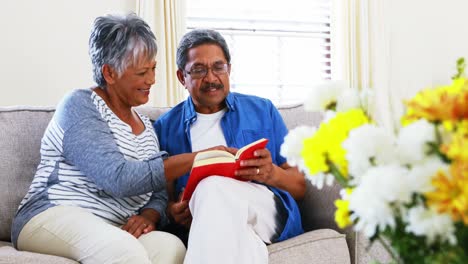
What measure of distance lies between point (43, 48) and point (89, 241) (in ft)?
6.84

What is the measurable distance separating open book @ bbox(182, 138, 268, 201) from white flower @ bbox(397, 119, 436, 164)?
50.0 inches

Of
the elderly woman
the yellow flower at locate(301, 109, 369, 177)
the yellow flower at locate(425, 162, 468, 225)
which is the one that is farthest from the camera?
the elderly woman

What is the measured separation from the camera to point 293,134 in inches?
34.2

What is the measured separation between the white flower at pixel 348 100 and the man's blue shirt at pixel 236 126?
153 centimetres

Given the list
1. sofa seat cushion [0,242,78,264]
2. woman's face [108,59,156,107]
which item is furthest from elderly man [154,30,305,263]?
sofa seat cushion [0,242,78,264]

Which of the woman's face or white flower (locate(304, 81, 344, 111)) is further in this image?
the woman's face

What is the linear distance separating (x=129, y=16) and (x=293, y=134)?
1.53m

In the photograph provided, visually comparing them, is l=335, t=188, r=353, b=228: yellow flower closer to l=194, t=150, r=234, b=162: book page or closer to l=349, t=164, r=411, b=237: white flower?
l=349, t=164, r=411, b=237: white flower

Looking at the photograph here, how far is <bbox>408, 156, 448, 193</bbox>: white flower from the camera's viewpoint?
0.72 meters

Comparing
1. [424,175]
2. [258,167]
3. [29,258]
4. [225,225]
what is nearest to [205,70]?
[258,167]

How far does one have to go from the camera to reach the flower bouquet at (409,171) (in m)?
0.70

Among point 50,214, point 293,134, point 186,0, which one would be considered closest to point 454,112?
point 293,134

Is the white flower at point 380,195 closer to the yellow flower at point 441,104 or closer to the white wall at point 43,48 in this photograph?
the yellow flower at point 441,104

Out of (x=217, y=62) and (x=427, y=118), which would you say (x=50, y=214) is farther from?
(x=427, y=118)
